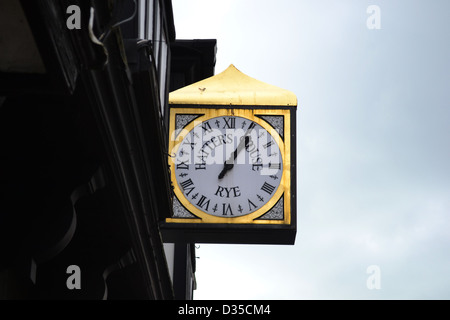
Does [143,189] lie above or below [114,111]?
below

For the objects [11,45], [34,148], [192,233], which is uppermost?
[11,45]

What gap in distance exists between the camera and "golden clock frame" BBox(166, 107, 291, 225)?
11891mm

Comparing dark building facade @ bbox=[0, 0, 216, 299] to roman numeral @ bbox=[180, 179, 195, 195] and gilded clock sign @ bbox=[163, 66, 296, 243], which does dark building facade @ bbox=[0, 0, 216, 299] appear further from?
roman numeral @ bbox=[180, 179, 195, 195]

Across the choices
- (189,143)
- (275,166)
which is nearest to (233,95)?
(189,143)

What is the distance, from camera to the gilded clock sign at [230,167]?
1191 centimetres

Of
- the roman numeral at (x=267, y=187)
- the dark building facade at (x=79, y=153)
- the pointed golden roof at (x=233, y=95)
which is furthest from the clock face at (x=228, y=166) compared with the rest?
the dark building facade at (x=79, y=153)

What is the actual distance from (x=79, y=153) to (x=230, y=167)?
444 cm

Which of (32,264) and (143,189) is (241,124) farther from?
(32,264)

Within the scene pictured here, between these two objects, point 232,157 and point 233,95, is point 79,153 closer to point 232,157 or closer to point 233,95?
point 232,157

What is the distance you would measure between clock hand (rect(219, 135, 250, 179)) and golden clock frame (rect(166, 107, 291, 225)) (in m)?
0.33
